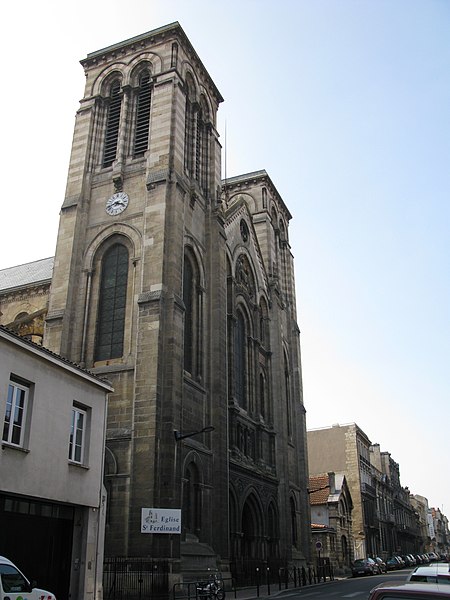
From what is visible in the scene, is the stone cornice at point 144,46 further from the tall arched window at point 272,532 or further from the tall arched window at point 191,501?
the tall arched window at point 272,532

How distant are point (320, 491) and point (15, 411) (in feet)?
137

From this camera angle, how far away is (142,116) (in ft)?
107

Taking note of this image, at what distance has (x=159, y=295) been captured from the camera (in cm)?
2555

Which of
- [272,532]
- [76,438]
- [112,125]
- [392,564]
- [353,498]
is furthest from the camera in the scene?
[353,498]

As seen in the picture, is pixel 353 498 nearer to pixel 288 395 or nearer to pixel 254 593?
pixel 288 395

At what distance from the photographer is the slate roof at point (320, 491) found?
5105 cm

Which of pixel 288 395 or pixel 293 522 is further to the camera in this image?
pixel 288 395

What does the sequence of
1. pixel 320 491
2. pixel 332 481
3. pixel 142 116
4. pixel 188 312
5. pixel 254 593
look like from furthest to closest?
pixel 332 481, pixel 320 491, pixel 142 116, pixel 188 312, pixel 254 593

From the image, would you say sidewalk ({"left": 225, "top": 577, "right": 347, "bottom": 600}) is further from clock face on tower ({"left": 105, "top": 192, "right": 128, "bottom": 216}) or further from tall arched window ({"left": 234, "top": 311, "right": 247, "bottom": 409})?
clock face on tower ({"left": 105, "top": 192, "right": 128, "bottom": 216})

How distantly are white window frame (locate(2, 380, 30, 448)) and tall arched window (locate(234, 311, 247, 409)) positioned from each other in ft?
65.1

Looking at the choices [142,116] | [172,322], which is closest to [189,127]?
[142,116]

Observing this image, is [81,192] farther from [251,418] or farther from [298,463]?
[298,463]

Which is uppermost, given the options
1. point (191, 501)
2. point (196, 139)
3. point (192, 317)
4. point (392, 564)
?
point (196, 139)

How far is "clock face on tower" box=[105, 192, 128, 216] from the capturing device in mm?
29625
